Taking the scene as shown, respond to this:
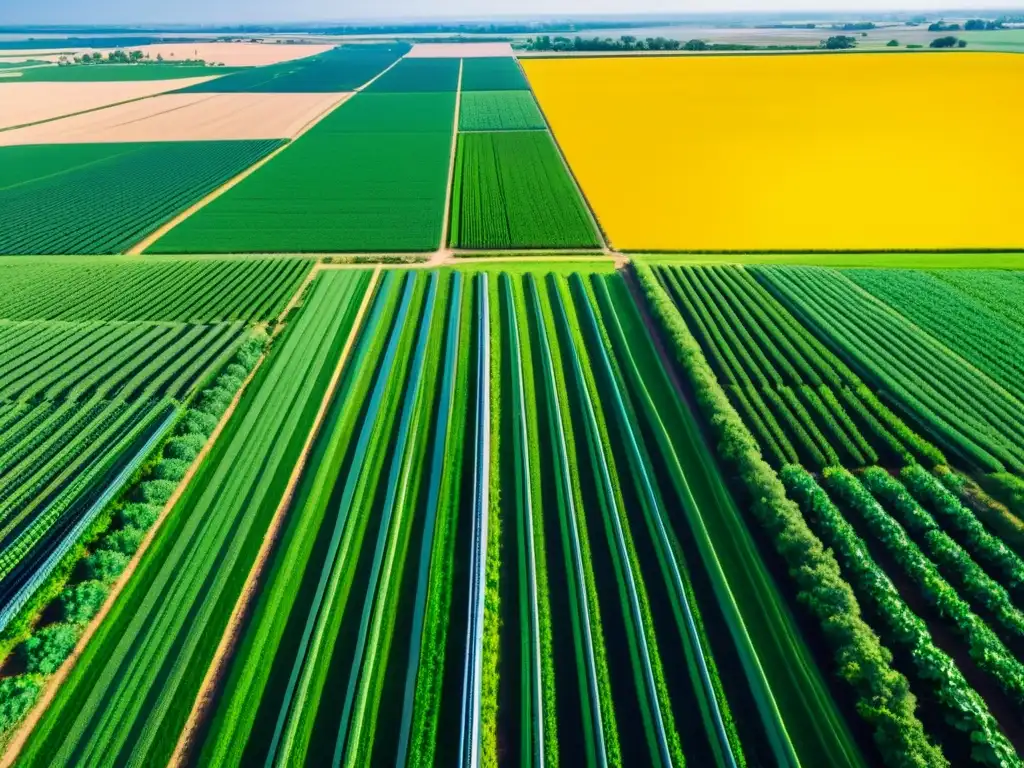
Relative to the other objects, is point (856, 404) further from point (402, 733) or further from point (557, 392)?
point (402, 733)

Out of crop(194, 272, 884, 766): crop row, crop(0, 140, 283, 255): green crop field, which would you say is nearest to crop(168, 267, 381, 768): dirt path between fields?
crop(194, 272, 884, 766): crop row

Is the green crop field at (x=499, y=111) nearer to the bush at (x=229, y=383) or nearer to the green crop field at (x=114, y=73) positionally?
the bush at (x=229, y=383)

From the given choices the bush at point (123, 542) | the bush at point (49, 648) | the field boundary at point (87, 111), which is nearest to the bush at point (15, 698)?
the bush at point (49, 648)

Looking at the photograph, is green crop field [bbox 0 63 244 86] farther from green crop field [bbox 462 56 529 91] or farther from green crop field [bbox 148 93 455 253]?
green crop field [bbox 148 93 455 253]

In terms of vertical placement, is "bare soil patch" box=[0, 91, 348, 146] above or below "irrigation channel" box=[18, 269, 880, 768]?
above

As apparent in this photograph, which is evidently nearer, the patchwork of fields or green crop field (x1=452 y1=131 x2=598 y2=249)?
the patchwork of fields

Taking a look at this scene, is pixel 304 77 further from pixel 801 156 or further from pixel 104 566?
pixel 104 566
